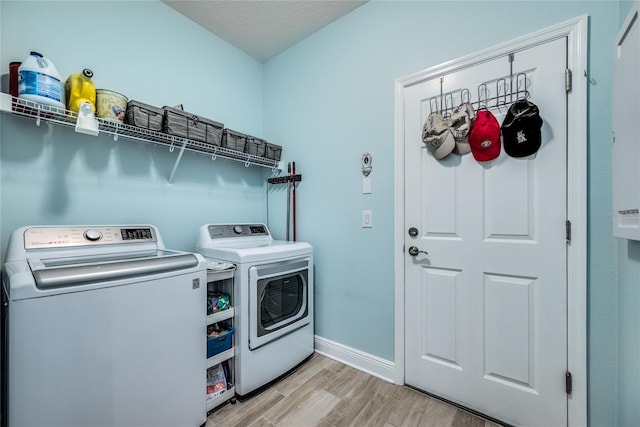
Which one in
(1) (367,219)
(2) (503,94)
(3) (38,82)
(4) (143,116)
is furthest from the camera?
(1) (367,219)

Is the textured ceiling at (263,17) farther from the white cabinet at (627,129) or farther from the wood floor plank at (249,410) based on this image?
the wood floor plank at (249,410)

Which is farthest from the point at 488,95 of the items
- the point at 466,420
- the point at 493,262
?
the point at 466,420

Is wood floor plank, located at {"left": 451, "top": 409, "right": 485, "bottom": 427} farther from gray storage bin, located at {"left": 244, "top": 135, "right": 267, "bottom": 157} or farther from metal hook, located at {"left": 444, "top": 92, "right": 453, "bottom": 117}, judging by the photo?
gray storage bin, located at {"left": 244, "top": 135, "right": 267, "bottom": 157}

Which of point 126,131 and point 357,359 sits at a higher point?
point 126,131

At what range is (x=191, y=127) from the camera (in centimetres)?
181

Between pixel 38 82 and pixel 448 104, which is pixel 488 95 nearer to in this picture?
pixel 448 104

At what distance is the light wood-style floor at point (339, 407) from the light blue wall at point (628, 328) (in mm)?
643

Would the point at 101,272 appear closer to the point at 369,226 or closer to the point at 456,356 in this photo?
the point at 369,226

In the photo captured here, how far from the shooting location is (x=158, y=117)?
1.66 metres

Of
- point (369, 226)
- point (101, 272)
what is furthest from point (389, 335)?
point (101, 272)

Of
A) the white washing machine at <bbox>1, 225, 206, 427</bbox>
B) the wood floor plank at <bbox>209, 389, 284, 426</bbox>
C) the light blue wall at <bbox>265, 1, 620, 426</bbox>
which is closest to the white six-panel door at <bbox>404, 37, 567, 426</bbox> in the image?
the light blue wall at <bbox>265, 1, 620, 426</bbox>

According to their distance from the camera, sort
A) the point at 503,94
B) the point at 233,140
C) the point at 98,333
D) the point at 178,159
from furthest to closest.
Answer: the point at 233,140, the point at 178,159, the point at 503,94, the point at 98,333

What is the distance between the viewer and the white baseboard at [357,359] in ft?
6.20

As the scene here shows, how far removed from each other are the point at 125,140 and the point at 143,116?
0.34m
